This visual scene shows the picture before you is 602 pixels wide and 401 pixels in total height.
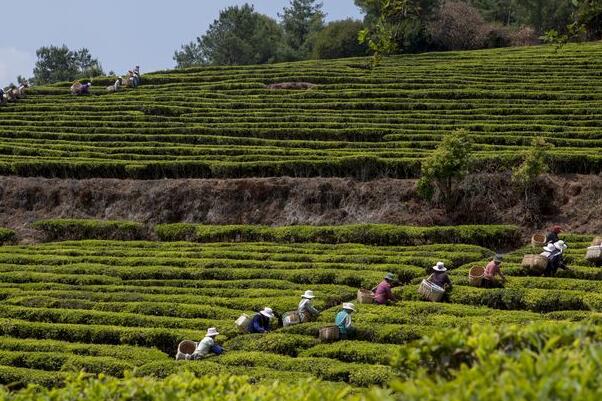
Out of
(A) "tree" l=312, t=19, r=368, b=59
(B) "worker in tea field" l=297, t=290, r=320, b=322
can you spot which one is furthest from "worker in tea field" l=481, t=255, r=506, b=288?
(A) "tree" l=312, t=19, r=368, b=59

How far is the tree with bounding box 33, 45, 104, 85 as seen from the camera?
364 ft

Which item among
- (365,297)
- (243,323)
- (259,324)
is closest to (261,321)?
(259,324)

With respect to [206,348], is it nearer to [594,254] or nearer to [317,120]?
[594,254]

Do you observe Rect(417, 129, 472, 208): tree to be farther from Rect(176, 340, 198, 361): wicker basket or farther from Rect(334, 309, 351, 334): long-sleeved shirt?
Rect(176, 340, 198, 361): wicker basket

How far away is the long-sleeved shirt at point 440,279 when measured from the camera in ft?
71.5

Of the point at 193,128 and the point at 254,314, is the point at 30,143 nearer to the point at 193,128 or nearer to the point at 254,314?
the point at 193,128

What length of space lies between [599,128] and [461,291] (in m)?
18.4

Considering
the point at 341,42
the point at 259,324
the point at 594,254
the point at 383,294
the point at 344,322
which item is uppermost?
the point at 341,42

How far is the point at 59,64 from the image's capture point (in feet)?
376

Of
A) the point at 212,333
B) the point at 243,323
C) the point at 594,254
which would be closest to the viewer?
the point at 212,333

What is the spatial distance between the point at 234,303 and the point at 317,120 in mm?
23106

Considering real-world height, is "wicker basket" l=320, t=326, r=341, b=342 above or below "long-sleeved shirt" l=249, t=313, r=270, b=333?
above

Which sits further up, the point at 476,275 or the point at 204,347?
the point at 476,275

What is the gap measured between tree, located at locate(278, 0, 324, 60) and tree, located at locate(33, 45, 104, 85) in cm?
2542
